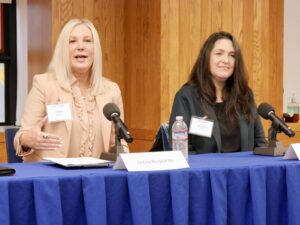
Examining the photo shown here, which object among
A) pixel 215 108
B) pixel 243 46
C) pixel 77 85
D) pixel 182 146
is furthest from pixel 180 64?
pixel 182 146

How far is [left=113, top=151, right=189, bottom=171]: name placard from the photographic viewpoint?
7.67 feet

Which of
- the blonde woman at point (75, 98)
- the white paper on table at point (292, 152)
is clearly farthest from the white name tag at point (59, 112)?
the white paper on table at point (292, 152)

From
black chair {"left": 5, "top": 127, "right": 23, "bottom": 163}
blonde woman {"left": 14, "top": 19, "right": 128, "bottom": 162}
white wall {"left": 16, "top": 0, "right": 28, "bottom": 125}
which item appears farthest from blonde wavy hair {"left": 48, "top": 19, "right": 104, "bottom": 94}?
white wall {"left": 16, "top": 0, "right": 28, "bottom": 125}

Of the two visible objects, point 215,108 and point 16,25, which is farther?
point 16,25

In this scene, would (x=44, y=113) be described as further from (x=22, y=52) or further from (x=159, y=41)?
(x=22, y=52)

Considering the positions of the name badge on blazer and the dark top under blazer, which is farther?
the dark top under blazer

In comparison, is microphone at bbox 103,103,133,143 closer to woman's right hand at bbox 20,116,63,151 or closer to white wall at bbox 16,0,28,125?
woman's right hand at bbox 20,116,63,151

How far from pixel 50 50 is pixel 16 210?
110 inches

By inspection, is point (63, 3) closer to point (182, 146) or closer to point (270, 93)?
point (270, 93)

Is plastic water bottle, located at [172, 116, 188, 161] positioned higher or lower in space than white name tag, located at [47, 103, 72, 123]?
lower

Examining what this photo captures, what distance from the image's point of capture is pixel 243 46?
506 centimetres

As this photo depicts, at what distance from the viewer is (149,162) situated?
7.80 ft

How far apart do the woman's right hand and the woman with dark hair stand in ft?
2.98

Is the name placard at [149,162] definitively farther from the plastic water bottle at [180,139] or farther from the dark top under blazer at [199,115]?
the dark top under blazer at [199,115]
